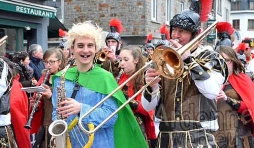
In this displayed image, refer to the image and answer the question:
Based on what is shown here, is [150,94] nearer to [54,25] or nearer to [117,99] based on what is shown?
[117,99]

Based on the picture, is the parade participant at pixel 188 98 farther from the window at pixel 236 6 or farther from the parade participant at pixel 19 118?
the window at pixel 236 6

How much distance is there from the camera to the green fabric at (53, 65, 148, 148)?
372 cm

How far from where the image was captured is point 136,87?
17.7 ft

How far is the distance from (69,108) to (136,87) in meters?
2.08

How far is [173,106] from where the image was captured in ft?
11.6

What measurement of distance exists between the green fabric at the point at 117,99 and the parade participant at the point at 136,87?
113 cm

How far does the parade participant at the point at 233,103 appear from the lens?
5215mm

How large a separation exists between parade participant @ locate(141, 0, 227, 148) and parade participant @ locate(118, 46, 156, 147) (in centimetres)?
152

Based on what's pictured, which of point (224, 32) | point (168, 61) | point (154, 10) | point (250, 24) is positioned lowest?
point (168, 61)

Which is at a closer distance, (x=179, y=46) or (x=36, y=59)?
(x=179, y=46)

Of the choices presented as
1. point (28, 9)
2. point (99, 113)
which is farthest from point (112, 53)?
point (28, 9)

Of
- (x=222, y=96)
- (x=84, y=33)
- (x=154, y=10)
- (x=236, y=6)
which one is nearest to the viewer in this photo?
(x=84, y=33)

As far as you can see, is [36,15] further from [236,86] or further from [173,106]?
→ [173,106]

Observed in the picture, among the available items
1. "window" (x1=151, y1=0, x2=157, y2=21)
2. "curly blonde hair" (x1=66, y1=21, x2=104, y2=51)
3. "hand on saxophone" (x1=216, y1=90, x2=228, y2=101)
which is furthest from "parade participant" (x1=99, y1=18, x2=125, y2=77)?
"window" (x1=151, y1=0, x2=157, y2=21)
